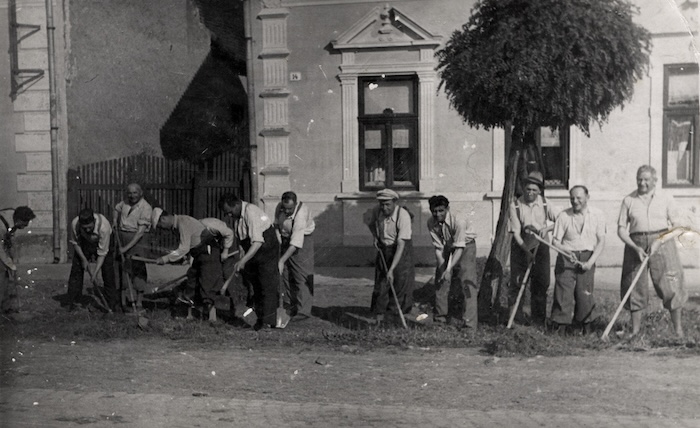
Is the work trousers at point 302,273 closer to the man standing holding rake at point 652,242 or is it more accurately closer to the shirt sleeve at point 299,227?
the shirt sleeve at point 299,227

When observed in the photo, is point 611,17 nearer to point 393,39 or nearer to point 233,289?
point 393,39

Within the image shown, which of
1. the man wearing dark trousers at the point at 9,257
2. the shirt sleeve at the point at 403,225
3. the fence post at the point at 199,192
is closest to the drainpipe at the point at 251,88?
the fence post at the point at 199,192

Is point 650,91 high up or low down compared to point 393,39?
down

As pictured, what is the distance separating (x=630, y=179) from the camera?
8.44 m

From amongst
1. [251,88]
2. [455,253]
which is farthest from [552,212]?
[251,88]

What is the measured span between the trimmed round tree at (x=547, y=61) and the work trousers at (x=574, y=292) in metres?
1.40

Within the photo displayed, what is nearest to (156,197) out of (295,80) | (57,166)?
(57,166)

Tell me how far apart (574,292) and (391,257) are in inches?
75.3

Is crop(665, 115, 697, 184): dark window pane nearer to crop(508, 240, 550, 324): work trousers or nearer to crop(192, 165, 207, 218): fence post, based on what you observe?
crop(508, 240, 550, 324): work trousers

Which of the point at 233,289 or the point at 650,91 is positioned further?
the point at 233,289

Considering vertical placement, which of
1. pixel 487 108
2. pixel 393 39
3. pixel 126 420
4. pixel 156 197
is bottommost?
pixel 126 420

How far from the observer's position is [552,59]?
7.29m

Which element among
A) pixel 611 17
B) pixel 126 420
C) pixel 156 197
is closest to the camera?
pixel 126 420

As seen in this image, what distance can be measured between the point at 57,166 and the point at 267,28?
2.75 meters
